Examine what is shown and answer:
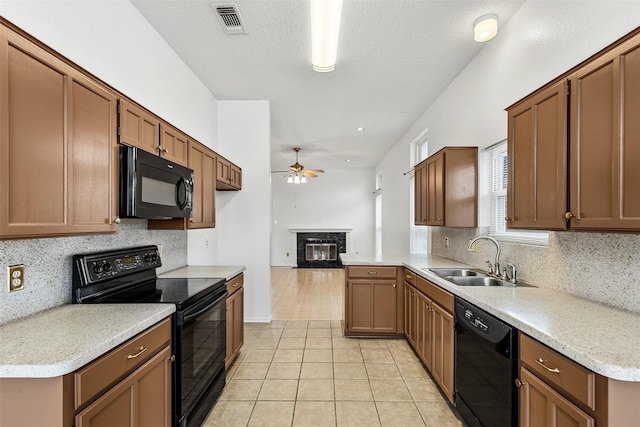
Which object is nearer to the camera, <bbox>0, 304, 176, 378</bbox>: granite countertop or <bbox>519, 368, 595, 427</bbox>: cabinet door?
<bbox>0, 304, 176, 378</bbox>: granite countertop

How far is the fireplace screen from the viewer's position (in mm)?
9297

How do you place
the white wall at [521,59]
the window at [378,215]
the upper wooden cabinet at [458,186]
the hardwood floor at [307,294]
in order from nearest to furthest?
Result: the white wall at [521,59] → the upper wooden cabinet at [458,186] → the hardwood floor at [307,294] → the window at [378,215]

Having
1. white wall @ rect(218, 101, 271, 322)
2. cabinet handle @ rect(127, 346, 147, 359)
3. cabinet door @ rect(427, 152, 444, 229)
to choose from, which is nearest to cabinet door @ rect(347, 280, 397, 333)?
cabinet door @ rect(427, 152, 444, 229)

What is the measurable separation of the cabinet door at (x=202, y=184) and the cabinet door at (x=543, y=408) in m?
2.47

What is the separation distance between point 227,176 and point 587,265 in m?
3.23

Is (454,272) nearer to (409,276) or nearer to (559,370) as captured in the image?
(409,276)

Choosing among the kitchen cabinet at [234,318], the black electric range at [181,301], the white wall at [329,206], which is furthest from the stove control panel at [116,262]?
the white wall at [329,206]

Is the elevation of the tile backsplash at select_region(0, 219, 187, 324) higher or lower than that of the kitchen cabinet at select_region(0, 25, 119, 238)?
lower

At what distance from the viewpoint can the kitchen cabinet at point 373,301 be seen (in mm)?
3531

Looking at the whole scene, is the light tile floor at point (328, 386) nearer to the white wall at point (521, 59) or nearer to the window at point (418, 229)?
the white wall at point (521, 59)

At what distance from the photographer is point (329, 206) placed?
9.52m

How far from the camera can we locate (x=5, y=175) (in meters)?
1.12

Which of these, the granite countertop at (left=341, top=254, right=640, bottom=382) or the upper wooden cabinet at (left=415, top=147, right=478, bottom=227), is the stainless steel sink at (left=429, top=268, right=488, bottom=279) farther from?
the granite countertop at (left=341, top=254, right=640, bottom=382)

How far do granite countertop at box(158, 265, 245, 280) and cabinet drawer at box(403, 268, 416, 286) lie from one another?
5.74 ft
